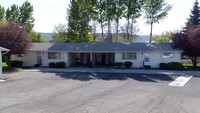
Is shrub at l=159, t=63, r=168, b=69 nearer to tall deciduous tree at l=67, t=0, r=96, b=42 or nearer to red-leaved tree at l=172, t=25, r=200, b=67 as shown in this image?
red-leaved tree at l=172, t=25, r=200, b=67

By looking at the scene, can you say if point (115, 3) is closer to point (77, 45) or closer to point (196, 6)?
point (77, 45)

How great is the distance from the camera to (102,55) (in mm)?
39188

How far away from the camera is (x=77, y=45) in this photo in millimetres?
36969

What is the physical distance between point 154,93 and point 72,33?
34.8 meters

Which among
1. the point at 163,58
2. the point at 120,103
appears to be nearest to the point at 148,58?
the point at 163,58

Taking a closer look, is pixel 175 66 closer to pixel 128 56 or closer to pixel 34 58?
pixel 128 56

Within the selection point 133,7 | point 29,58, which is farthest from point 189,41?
point 29,58

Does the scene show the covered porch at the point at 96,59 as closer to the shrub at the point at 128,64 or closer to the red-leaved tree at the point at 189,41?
the shrub at the point at 128,64

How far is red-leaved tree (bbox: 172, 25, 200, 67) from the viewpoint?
1196 inches

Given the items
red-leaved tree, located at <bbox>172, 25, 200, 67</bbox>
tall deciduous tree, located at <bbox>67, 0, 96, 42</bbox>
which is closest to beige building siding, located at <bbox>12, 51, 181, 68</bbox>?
red-leaved tree, located at <bbox>172, 25, 200, 67</bbox>

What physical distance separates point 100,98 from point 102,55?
2393 centimetres

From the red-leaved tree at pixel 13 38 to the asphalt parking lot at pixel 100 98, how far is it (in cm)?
1149

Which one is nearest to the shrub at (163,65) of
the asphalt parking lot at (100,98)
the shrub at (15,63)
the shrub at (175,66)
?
the shrub at (175,66)

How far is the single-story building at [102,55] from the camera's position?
108 feet
